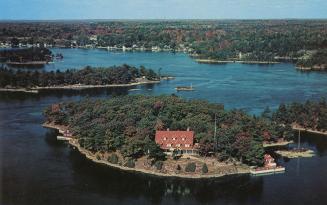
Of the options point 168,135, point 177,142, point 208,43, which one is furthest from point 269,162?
point 208,43

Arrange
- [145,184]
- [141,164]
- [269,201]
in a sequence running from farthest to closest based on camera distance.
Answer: [141,164] → [145,184] → [269,201]

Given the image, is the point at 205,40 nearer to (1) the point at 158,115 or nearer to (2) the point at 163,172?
(1) the point at 158,115

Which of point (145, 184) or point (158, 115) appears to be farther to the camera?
point (158, 115)

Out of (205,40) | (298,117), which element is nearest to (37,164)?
(298,117)

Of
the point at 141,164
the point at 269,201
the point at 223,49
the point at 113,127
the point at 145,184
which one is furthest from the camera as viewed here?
the point at 223,49

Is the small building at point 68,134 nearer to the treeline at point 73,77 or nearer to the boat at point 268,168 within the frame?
the boat at point 268,168

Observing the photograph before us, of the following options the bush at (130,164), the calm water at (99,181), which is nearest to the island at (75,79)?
the calm water at (99,181)

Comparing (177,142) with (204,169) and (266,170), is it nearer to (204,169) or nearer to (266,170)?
(204,169)
